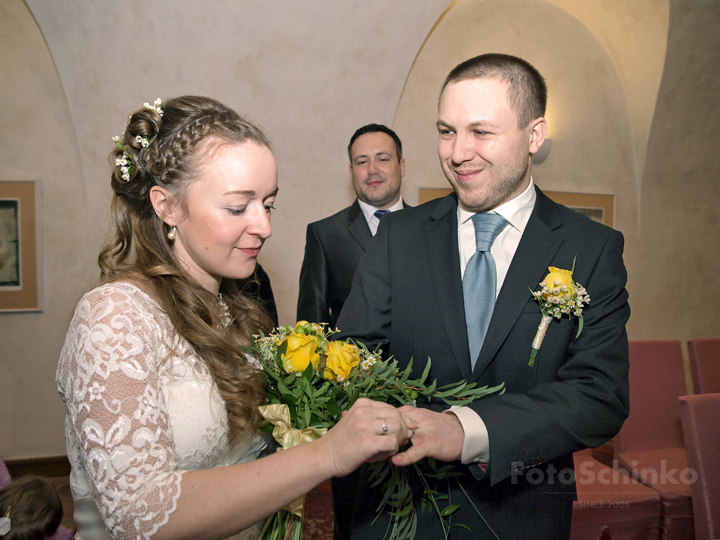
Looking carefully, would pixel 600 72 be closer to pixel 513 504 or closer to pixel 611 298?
pixel 611 298

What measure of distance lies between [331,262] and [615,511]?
2170 mm

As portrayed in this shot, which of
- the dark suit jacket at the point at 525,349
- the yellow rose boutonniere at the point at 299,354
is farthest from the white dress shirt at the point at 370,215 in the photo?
the yellow rose boutonniere at the point at 299,354

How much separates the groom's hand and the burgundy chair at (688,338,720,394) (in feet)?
10.5

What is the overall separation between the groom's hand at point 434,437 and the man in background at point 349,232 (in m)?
2.10

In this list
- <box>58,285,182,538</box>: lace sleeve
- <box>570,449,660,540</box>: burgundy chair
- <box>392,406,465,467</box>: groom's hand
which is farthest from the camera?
<box>570,449,660,540</box>: burgundy chair

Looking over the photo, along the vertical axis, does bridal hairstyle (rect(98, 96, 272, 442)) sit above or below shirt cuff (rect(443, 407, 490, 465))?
above

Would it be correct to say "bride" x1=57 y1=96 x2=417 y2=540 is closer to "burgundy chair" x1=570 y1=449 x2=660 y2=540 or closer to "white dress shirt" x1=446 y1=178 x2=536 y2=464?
"white dress shirt" x1=446 y1=178 x2=536 y2=464

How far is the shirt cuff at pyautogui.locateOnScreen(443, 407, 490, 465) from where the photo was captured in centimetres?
131

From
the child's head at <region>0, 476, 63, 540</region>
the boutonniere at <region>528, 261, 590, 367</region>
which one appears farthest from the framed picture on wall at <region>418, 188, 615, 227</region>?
the child's head at <region>0, 476, 63, 540</region>

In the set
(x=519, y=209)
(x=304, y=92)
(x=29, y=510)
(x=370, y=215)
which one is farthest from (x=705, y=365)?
(x=29, y=510)

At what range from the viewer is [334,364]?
1.30 m

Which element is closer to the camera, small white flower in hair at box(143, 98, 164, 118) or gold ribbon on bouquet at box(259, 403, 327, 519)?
gold ribbon on bouquet at box(259, 403, 327, 519)

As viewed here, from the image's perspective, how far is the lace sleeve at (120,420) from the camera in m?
1.08

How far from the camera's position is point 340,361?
4.27ft
